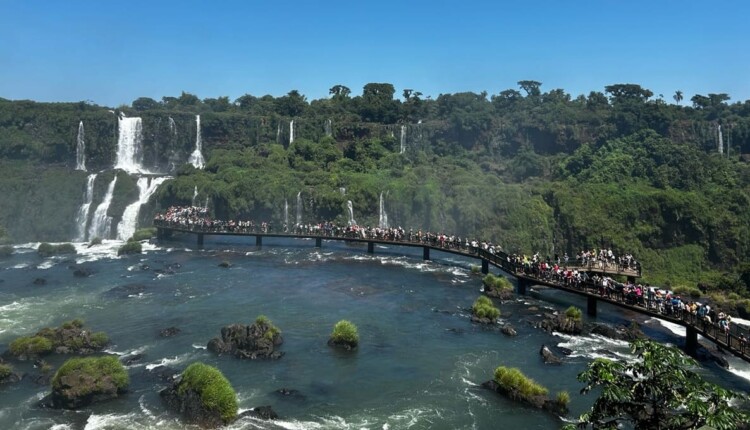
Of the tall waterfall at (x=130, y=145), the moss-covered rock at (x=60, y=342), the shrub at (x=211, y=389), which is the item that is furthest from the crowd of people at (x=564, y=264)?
the moss-covered rock at (x=60, y=342)

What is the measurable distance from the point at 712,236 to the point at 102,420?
57.5 m

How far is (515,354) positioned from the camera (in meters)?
28.6

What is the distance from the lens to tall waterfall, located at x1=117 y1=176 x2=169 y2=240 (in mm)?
65750

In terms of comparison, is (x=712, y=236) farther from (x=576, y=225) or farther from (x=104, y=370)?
(x=104, y=370)

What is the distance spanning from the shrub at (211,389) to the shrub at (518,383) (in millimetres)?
10763

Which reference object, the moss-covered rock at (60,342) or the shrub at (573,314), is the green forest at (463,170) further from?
the moss-covered rock at (60,342)

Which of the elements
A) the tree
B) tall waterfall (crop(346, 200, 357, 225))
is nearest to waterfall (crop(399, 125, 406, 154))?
tall waterfall (crop(346, 200, 357, 225))

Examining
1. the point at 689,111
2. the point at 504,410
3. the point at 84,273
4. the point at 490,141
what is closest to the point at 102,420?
the point at 504,410

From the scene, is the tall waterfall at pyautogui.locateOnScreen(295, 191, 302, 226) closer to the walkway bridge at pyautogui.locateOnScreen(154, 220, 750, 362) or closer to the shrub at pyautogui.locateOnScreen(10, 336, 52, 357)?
the walkway bridge at pyautogui.locateOnScreen(154, 220, 750, 362)

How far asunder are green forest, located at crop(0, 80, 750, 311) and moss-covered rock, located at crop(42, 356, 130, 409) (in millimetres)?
39143

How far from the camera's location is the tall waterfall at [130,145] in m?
83.8

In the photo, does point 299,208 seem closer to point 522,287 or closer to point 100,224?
point 100,224

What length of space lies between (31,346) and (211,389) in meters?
12.0

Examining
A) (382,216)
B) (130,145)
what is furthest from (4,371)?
(130,145)
